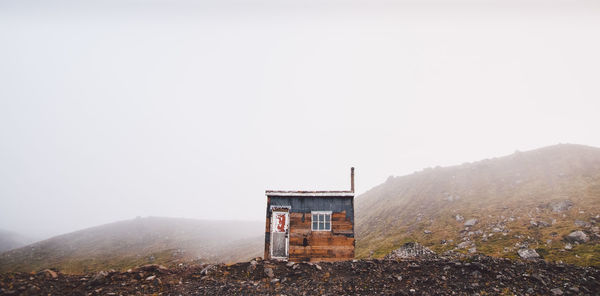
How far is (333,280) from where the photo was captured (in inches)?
574

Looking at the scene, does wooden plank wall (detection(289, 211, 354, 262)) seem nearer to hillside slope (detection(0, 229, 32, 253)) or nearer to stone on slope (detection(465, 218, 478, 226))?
stone on slope (detection(465, 218, 478, 226))

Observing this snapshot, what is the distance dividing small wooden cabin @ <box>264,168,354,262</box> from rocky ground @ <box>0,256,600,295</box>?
352 centimetres

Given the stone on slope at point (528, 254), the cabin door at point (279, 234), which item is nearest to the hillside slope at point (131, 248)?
the cabin door at point (279, 234)

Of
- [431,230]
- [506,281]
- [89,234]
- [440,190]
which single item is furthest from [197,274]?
[89,234]

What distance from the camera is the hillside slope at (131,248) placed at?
52.2 m

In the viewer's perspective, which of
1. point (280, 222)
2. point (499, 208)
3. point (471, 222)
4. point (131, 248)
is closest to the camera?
point (280, 222)

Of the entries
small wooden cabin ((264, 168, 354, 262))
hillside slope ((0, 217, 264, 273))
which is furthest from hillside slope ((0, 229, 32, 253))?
small wooden cabin ((264, 168, 354, 262))

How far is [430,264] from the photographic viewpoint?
52.1 feet

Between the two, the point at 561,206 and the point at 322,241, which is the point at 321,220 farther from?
the point at 561,206

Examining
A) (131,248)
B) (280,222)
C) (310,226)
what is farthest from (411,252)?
(131,248)

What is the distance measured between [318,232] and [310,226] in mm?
693

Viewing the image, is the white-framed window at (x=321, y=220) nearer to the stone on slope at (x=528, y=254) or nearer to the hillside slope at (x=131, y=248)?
the stone on slope at (x=528, y=254)

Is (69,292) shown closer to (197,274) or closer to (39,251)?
(197,274)

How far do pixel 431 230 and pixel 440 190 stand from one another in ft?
58.8
